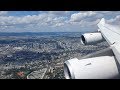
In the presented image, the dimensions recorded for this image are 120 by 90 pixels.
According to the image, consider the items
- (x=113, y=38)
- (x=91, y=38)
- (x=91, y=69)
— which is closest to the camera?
(x=91, y=69)

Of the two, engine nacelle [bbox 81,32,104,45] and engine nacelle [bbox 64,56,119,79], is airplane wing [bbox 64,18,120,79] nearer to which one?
engine nacelle [bbox 64,56,119,79]

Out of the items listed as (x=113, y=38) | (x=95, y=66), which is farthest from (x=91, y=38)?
(x=95, y=66)

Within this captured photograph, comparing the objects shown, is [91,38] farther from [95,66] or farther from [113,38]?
[95,66]

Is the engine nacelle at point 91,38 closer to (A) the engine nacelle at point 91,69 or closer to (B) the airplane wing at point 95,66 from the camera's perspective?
(B) the airplane wing at point 95,66

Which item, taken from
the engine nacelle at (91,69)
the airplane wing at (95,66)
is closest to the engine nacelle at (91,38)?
the airplane wing at (95,66)

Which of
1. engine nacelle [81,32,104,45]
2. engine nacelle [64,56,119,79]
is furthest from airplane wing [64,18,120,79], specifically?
engine nacelle [81,32,104,45]
